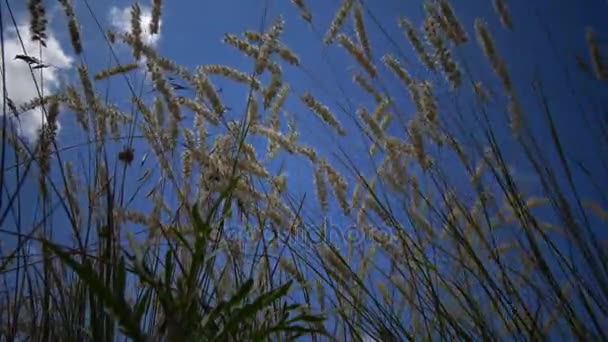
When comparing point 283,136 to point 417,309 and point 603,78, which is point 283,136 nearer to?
point 417,309

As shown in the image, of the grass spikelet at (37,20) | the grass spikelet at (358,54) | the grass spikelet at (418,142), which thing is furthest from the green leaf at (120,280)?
the grass spikelet at (358,54)

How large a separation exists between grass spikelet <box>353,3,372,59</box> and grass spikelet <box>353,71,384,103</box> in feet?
0.26

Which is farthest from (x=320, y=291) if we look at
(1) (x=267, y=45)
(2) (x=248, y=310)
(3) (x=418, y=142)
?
(2) (x=248, y=310)

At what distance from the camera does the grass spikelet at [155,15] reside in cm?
172

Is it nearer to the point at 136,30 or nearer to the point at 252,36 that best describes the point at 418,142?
the point at 252,36

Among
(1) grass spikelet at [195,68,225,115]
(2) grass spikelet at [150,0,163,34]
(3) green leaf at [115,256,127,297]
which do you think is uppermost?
(2) grass spikelet at [150,0,163,34]

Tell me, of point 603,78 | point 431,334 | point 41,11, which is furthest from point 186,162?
point 603,78

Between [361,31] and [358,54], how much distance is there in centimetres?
11

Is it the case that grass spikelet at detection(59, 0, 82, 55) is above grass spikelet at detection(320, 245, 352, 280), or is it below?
above

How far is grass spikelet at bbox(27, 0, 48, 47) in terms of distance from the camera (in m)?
1.33

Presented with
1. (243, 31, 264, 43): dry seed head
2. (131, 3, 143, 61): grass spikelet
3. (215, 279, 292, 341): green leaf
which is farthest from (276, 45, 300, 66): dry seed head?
(215, 279, 292, 341): green leaf

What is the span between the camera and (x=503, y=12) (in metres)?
1.99

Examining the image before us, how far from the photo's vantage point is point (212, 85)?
166 cm

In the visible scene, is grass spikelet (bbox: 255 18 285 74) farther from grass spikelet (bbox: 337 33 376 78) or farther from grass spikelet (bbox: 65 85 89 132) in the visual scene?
grass spikelet (bbox: 65 85 89 132)
